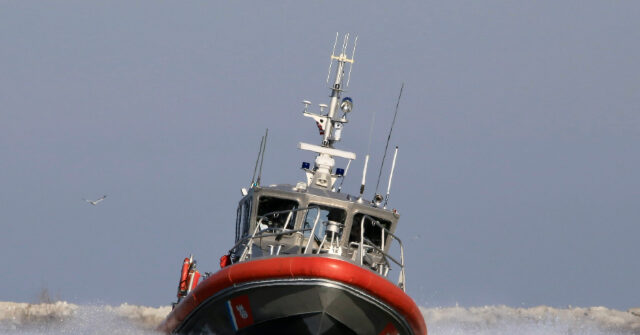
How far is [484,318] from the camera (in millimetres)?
36625

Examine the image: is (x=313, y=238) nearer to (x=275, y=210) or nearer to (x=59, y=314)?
(x=275, y=210)

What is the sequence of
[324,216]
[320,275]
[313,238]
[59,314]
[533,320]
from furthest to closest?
[59,314], [533,320], [324,216], [313,238], [320,275]

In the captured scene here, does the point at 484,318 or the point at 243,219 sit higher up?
the point at 243,219

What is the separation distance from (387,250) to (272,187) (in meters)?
2.04

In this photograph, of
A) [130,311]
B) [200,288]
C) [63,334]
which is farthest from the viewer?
[130,311]

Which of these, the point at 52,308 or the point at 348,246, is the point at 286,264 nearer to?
the point at 348,246

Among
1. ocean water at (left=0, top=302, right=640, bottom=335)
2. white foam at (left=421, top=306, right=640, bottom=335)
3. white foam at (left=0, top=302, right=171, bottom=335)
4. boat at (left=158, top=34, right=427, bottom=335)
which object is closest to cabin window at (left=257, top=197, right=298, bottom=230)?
boat at (left=158, top=34, right=427, bottom=335)

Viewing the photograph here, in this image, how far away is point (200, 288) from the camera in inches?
628

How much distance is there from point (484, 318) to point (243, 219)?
805 inches

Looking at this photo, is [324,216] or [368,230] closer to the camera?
[324,216]

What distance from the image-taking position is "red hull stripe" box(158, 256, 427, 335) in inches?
564

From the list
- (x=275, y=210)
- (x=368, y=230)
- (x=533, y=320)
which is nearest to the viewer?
(x=275, y=210)

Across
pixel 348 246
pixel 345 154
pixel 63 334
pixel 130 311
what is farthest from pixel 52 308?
pixel 348 246

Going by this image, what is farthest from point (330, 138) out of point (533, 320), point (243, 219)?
point (533, 320)
